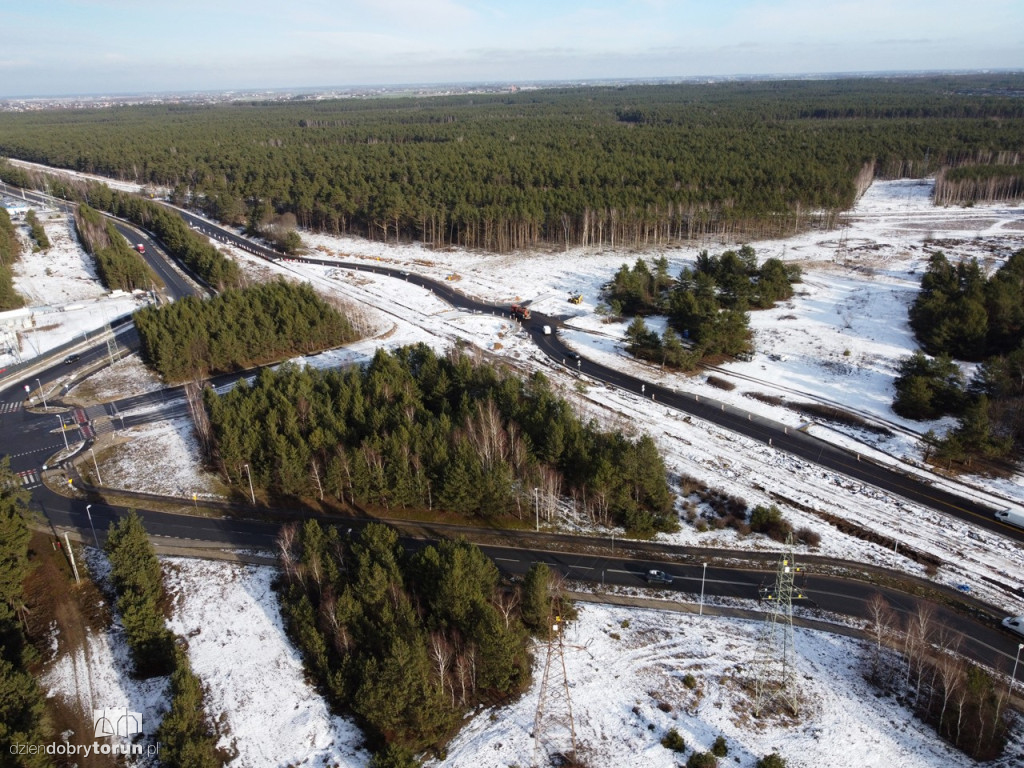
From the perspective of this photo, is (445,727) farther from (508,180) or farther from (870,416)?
(508,180)

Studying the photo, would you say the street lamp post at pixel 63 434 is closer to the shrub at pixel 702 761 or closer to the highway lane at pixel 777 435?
the highway lane at pixel 777 435

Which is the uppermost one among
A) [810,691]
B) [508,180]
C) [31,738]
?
→ [508,180]

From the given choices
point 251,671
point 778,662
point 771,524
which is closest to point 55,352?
point 251,671

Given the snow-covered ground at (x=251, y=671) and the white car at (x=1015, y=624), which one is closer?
the snow-covered ground at (x=251, y=671)

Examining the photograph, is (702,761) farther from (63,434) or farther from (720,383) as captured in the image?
(63,434)

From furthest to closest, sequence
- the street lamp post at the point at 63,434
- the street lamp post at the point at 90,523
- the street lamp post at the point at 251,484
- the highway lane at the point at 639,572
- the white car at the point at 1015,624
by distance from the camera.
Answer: the street lamp post at the point at 63,434 < the street lamp post at the point at 251,484 < the street lamp post at the point at 90,523 < the highway lane at the point at 639,572 < the white car at the point at 1015,624

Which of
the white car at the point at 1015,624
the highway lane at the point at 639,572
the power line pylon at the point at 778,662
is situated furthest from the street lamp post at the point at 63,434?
the white car at the point at 1015,624

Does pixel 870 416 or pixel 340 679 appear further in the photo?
pixel 870 416

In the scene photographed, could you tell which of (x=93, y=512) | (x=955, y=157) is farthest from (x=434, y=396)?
(x=955, y=157)
